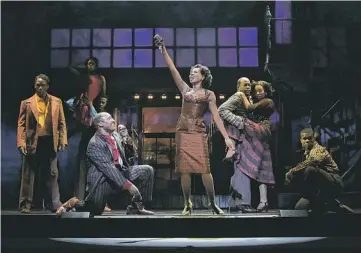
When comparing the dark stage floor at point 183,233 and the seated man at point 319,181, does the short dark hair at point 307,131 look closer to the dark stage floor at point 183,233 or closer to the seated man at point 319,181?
the seated man at point 319,181

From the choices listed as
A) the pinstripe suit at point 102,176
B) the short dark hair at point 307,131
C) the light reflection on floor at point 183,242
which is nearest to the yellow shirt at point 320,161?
the short dark hair at point 307,131

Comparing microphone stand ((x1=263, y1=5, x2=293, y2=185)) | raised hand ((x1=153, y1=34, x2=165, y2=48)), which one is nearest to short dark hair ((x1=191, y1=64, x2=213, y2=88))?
raised hand ((x1=153, y1=34, x2=165, y2=48))

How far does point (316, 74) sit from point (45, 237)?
10.1ft

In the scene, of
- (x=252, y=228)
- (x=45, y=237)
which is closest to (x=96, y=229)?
(x=45, y=237)

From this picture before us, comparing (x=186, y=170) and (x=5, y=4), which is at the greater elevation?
(x=5, y=4)

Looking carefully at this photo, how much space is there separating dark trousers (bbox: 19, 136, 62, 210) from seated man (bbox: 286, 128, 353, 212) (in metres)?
2.34

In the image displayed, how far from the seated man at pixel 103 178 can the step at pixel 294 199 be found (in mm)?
1348

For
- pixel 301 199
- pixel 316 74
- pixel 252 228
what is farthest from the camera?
pixel 316 74

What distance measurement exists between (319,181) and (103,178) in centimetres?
202

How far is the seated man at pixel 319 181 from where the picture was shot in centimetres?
467

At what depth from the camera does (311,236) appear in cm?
452

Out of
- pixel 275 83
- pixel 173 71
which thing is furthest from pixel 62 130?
pixel 275 83

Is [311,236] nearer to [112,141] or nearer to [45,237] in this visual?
[112,141]

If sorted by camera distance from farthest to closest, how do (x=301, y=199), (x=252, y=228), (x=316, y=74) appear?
(x=316, y=74) → (x=301, y=199) → (x=252, y=228)
